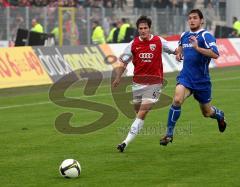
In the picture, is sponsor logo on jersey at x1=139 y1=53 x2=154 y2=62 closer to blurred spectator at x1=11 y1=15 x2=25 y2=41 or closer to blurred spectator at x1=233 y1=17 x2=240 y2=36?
blurred spectator at x1=11 y1=15 x2=25 y2=41

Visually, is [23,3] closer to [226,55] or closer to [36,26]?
[36,26]

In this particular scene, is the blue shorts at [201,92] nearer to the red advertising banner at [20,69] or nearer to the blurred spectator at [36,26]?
the red advertising banner at [20,69]

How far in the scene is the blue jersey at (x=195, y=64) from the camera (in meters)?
12.9

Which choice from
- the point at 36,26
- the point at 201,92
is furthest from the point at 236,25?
the point at 201,92

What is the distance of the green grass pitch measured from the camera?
1050 cm

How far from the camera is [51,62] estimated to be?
28.1m

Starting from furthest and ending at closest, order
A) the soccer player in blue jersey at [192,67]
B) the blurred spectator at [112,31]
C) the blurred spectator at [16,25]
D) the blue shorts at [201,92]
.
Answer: the blurred spectator at [112,31], the blurred spectator at [16,25], the blue shorts at [201,92], the soccer player in blue jersey at [192,67]

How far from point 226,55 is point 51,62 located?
12387mm

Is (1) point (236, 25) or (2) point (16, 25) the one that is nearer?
(2) point (16, 25)

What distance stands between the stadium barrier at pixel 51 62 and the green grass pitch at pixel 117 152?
5464 millimetres

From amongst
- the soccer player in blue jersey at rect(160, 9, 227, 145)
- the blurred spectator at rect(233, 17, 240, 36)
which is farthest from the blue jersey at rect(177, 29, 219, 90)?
the blurred spectator at rect(233, 17, 240, 36)

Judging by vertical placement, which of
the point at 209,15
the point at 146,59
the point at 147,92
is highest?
the point at 146,59

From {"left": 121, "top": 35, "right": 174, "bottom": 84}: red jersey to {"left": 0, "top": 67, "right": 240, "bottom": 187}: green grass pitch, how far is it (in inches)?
44.8

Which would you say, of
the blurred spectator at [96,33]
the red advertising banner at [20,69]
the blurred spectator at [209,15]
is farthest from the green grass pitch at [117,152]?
the blurred spectator at [209,15]
